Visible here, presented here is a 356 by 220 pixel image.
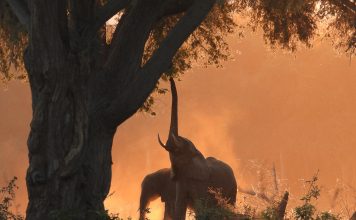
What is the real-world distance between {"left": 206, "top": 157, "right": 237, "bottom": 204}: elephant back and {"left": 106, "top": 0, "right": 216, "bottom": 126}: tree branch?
735 centimetres

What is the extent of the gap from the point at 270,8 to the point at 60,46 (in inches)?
324

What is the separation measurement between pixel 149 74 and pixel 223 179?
7.91 m

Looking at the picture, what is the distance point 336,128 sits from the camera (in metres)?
90.2

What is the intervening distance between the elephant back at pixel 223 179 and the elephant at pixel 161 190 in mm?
1349

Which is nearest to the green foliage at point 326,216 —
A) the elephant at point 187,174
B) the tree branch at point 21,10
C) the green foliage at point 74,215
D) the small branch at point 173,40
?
the green foliage at point 74,215

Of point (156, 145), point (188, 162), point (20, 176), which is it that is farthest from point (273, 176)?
point (156, 145)

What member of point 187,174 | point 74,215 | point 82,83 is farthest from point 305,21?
point 74,215

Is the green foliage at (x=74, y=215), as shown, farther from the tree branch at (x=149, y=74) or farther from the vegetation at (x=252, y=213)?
the tree branch at (x=149, y=74)

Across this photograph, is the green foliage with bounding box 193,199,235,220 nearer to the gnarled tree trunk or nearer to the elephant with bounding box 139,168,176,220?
the gnarled tree trunk

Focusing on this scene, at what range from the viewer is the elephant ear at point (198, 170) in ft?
64.6

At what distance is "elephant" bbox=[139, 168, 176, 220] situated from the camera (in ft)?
71.2

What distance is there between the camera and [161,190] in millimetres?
22328

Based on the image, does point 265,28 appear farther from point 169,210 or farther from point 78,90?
point 78,90

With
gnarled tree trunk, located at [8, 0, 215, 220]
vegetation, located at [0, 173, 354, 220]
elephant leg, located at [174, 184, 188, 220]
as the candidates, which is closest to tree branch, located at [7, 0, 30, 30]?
gnarled tree trunk, located at [8, 0, 215, 220]
